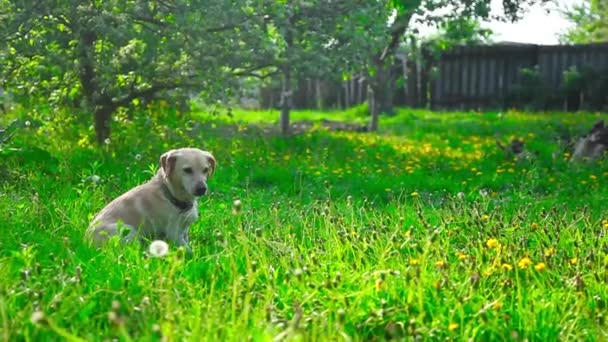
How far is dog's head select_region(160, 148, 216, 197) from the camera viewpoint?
5684 mm

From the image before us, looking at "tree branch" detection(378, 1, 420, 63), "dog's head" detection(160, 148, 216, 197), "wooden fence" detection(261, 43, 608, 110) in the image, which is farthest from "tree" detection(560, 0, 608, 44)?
"dog's head" detection(160, 148, 216, 197)

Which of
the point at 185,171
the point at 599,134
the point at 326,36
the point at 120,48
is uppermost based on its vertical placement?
the point at 326,36

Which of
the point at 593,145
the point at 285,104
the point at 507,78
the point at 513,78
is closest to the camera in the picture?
the point at 593,145

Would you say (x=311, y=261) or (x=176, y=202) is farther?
(x=176, y=202)

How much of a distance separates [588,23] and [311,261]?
103 ft

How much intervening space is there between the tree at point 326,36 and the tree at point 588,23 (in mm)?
21668

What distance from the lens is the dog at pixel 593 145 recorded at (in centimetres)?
1033

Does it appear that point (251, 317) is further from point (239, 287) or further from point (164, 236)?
point (164, 236)

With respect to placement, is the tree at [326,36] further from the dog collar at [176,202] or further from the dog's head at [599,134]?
the dog collar at [176,202]

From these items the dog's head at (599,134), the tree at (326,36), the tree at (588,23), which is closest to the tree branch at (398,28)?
the tree at (326,36)

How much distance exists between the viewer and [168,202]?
5742 mm

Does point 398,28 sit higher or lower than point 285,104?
higher

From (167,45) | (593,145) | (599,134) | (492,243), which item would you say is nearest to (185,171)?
(492,243)

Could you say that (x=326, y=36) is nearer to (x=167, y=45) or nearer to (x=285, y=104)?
(x=167, y=45)
